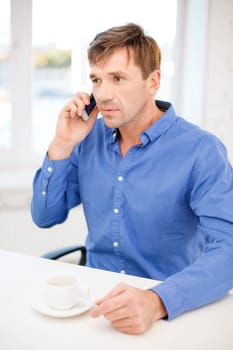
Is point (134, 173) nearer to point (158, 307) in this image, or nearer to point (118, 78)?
point (118, 78)

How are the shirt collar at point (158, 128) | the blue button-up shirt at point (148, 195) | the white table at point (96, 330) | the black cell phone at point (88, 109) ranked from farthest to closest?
the black cell phone at point (88, 109)
the shirt collar at point (158, 128)
the blue button-up shirt at point (148, 195)
the white table at point (96, 330)

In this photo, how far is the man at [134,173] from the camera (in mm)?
1415

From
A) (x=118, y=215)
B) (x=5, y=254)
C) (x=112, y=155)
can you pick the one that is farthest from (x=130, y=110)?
(x=5, y=254)

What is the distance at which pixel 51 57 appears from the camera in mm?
2799

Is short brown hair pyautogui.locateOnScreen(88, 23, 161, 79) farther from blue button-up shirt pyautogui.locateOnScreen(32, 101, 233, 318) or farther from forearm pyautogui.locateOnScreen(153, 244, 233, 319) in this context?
forearm pyautogui.locateOnScreen(153, 244, 233, 319)

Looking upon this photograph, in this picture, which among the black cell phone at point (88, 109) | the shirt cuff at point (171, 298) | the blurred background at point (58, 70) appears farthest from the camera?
the blurred background at point (58, 70)

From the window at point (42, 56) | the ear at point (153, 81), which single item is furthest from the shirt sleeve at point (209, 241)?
the window at point (42, 56)

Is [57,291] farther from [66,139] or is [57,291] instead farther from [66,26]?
[66,26]

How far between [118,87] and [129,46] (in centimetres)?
13

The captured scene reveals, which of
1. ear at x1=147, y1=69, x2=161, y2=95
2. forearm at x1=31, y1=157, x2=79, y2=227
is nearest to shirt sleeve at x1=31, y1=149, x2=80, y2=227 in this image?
forearm at x1=31, y1=157, x2=79, y2=227

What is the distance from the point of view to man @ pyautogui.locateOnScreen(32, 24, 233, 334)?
1415 mm

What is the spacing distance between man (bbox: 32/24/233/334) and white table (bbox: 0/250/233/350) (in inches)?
10.5

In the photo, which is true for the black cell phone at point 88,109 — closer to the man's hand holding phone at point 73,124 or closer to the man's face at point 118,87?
the man's hand holding phone at point 73,124

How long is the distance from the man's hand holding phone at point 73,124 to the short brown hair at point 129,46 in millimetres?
165
